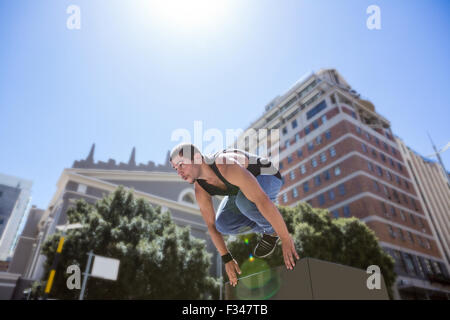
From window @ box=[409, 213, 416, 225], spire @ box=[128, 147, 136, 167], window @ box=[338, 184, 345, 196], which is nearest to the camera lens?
spire @ box=[128, 147, 136, 167]

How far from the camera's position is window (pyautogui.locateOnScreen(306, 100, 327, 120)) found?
153ft

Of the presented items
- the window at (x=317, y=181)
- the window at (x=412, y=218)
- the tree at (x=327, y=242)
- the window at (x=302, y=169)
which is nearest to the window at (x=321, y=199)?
the window at (x=317, y=181)

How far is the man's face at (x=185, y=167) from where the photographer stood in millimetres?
2844

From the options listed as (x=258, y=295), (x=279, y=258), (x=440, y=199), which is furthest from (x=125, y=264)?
(x=440, y=199)

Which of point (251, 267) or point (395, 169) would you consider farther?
point (395, 169)

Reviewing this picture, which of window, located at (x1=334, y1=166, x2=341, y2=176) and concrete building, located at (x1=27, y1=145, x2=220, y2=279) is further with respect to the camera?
window, located at (x1=334, y1=166, x2=341, y2=176)

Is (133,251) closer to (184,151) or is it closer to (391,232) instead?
(184,151)

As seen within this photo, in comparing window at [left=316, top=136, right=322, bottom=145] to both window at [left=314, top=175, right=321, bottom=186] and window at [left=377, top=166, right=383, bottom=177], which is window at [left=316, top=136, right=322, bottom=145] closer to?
window at [left=314, top=175, right=321, bottom=186]

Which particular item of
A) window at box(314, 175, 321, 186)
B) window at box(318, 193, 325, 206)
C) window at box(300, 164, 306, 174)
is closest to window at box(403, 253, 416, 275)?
window at box(318, 193, 325, 206)

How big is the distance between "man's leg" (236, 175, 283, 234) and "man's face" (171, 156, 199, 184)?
0.57 meters

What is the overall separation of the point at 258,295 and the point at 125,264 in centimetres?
1368

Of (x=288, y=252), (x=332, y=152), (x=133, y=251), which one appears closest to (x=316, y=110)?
(x=332, y=152)
